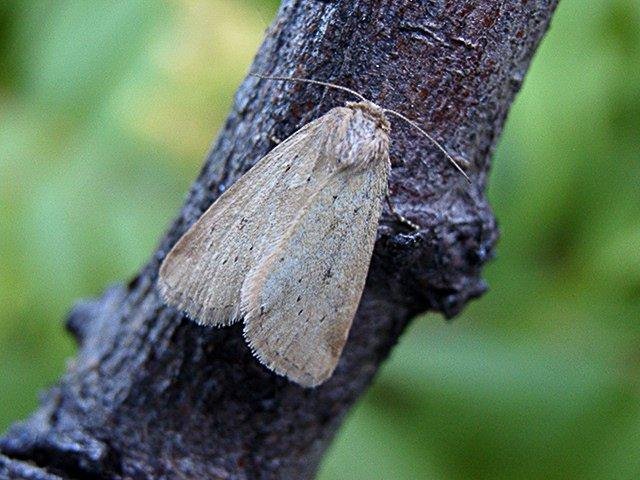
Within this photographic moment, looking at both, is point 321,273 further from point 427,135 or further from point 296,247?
point 427,135

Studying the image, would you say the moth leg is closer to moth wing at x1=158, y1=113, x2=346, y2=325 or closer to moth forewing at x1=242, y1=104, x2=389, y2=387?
moth forewing at x1=242, y1=104, x2=389, y2=387

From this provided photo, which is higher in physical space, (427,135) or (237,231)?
(427,135)

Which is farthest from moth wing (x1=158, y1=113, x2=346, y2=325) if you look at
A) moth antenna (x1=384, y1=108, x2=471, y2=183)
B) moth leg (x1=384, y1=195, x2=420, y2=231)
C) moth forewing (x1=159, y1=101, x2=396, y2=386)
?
moth leg (x1=384, y1=195, x2=420, y2=231)

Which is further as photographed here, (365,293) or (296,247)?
(296,247)

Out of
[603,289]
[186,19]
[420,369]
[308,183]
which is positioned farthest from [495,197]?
[186,19]

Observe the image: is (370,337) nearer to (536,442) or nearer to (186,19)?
(536,442)

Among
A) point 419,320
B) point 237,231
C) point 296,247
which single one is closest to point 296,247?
point 296,247

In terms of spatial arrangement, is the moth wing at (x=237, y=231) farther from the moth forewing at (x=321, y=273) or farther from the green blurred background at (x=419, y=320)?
the green blurred background at (x=419, y=320)
